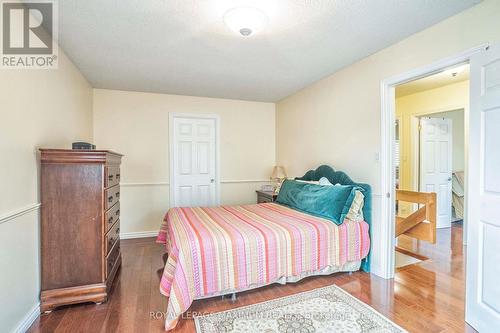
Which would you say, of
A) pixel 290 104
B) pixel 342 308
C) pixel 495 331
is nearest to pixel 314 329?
pixel 342 308

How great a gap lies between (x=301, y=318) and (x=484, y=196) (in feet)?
5.16

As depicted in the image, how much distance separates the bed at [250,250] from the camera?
73.5 inches

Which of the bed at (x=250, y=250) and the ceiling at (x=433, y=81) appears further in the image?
the ceiling at (x=433, y=81)

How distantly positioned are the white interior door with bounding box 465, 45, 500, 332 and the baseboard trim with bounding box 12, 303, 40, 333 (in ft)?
10.5

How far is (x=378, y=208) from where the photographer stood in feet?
8.66

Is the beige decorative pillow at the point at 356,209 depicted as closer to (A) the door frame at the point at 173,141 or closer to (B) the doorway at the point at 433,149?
(B) the doorway at the point at 433,149

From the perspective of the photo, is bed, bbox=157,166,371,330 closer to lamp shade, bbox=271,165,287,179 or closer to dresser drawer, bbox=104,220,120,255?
dresser drawer, bbox=104,220,120,255

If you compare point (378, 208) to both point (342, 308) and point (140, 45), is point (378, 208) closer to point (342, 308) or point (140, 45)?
point (342, 308)

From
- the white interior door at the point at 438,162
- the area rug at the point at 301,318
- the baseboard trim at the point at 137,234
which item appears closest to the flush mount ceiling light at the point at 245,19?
the area rug at the point at 301,318

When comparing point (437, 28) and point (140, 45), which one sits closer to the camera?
point (437, 28)

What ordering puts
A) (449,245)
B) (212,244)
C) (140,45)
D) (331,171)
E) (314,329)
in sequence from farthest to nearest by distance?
(449,245)
(331,171)
(140,45)
(212,244)
(314,329)

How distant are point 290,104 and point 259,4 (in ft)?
Result: 8.63

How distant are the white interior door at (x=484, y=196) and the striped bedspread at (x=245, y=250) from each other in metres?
0.96

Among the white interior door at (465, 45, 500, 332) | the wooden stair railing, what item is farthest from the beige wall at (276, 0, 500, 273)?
the wooden stair railing
